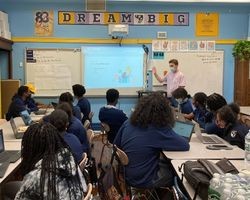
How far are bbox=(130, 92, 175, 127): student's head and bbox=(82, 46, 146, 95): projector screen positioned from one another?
4509mm

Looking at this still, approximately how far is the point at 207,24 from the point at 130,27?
1.66 m

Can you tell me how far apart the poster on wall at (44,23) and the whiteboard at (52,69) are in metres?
0.38

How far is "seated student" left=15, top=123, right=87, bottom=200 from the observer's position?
1689 mm

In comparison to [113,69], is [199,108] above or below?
below

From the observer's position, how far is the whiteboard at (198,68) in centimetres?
740

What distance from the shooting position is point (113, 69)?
7367 millimetres

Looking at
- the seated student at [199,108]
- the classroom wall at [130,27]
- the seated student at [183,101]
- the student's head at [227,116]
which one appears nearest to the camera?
the student's head at [227,116]

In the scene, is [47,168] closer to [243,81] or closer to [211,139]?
[211,139]

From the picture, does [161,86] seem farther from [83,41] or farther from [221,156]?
[221,156]

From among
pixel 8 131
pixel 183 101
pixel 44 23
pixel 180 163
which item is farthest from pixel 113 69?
pixel 180 163

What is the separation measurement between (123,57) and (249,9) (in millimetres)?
2888

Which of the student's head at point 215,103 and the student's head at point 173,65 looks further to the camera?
the student's head at point 173,65

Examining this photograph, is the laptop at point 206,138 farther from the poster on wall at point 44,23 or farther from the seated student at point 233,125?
the poster on wall at point 44,23

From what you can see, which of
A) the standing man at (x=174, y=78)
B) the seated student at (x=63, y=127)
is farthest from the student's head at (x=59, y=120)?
the standing man at (x=174, y=78)
